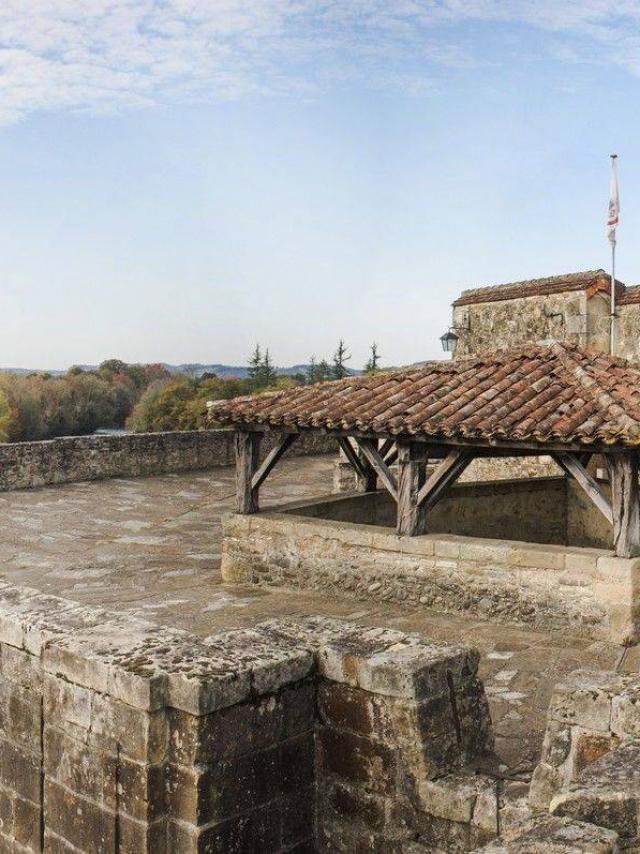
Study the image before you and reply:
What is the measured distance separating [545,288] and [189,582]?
9.46 m

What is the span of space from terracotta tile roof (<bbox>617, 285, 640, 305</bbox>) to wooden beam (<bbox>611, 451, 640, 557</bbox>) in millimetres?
8339

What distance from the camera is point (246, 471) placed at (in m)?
9.61

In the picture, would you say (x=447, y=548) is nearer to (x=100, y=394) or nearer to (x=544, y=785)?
(x=544, y=785)

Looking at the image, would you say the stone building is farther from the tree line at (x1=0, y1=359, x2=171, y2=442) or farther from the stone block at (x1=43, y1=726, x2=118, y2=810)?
the tree line at (x1=0, y1=359, x2=171, y2=442)

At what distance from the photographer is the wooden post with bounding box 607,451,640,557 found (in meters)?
7.12

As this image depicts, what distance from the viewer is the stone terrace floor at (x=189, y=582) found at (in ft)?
19.2

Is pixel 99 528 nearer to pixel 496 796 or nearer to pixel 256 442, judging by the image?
pixel 256 442

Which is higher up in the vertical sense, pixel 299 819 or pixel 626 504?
pixel 626 504

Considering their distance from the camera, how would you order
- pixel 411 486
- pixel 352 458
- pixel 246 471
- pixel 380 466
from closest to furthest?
pixel 411 486, pixel 380 466, pixel 246 471, pixel 352 458

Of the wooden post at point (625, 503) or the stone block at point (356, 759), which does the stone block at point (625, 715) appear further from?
the wooden post at point (625, 503)

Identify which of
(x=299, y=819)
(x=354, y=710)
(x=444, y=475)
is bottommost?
(x=299, y=819)

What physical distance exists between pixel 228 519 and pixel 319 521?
1.07m

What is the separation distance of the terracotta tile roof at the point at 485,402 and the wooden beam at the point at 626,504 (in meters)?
0.36

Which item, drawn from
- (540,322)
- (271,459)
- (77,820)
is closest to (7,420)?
(540,322)
